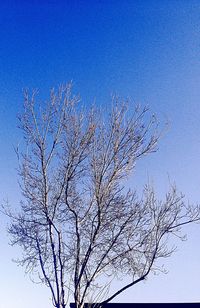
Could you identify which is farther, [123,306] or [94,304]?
[123,306]

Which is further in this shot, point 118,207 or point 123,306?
point 123,306

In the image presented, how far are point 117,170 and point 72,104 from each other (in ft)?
8.29

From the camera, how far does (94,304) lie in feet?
44.0

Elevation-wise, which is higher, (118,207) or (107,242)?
(118,207)

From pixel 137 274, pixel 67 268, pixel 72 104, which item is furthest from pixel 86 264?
pixel 72 104

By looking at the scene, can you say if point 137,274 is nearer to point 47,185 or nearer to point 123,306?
point 123,306

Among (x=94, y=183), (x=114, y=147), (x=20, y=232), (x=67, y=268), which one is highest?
(x=114, y=147)

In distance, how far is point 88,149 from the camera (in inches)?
551

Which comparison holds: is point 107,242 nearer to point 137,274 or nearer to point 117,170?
point 137,274

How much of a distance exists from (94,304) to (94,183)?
12.0 ft

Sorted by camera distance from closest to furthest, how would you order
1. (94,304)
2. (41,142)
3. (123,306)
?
(94,304)
(41,142)
(123,306)

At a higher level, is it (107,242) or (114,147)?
(114,147)

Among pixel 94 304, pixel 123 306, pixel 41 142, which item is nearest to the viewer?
pixel 94 304

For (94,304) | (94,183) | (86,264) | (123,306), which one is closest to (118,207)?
(94,183)
